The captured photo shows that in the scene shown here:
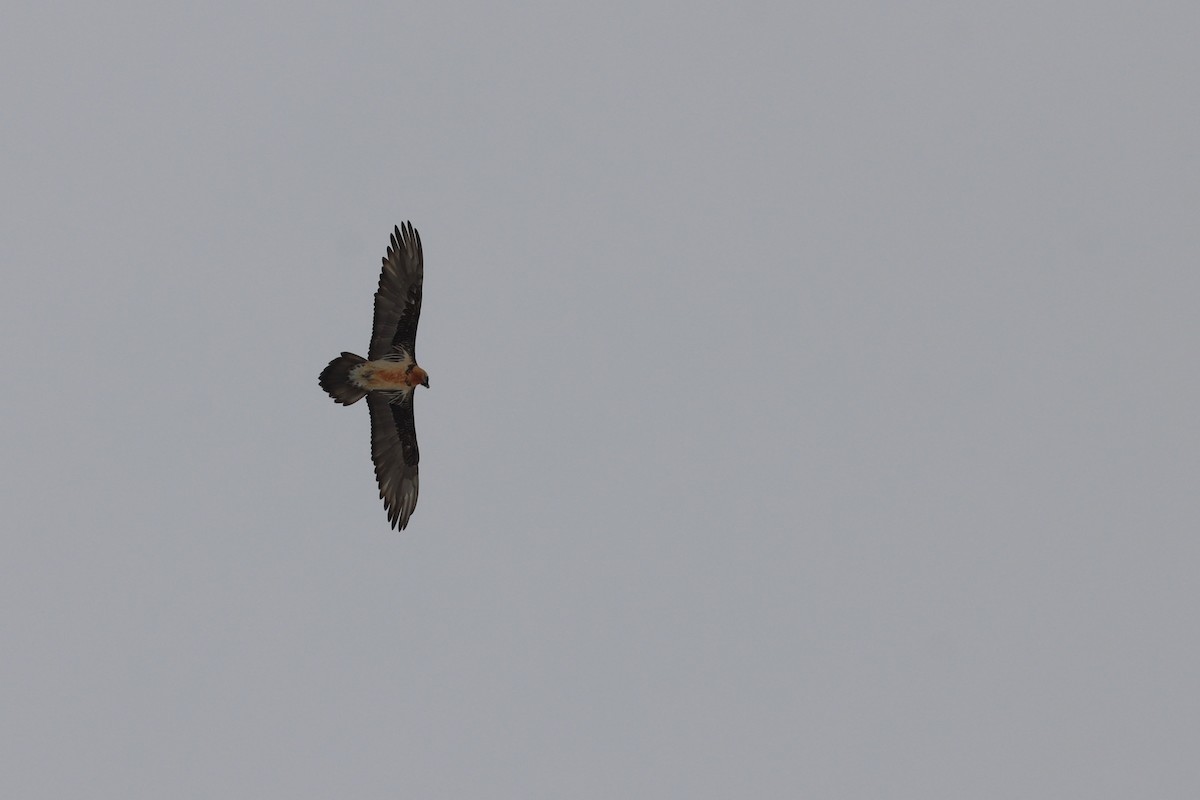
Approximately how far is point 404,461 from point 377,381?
3.20 meters

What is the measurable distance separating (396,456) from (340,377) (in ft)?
11.7

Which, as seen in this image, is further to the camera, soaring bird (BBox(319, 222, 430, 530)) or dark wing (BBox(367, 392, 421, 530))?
dark wing (BBox(367, 392, 421, 530))

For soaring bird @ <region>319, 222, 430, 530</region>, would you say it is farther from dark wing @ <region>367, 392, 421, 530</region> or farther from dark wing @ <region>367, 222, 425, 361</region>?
dark wing @ <region>367, 392, 421, 530</region>

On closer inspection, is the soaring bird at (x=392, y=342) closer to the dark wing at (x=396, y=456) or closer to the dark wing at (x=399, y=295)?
the dark wing at (x=399, y=295)

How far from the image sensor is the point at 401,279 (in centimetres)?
3259

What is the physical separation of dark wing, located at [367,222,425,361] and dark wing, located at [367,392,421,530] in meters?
2.10

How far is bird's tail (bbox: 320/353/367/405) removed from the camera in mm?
32219

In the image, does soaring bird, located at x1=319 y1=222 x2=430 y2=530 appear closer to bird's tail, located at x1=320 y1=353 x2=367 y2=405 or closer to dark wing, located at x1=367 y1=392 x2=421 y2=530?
bird's tail, located at x1=320 y1=353 x2=367 y2=405

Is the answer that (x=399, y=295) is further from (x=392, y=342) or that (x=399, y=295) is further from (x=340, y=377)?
(x=340, y=377)

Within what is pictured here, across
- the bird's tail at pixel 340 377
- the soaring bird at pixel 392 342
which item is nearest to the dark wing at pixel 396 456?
the soaring bird at pixel 392 342

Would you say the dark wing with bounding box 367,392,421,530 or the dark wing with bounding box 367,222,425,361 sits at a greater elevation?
Result: the dark wing with bounding box 367,222,425,361

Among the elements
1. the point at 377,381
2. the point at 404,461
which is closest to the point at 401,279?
the point at 377,381

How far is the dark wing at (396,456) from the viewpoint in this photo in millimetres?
34562

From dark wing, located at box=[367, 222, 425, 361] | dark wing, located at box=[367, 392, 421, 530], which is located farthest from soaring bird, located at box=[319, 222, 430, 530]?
dark wing, located at box=[367, 392, 421, 530]
